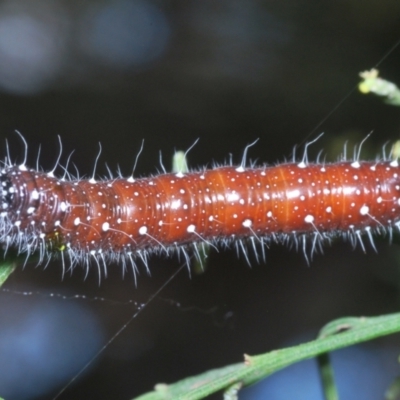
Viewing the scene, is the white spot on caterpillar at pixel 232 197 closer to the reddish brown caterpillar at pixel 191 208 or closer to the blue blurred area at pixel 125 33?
the reddish brown caterpillar at pixel 191 208

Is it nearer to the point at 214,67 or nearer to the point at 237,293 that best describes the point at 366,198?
the point at 237,293

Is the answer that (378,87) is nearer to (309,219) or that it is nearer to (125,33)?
(309,219)

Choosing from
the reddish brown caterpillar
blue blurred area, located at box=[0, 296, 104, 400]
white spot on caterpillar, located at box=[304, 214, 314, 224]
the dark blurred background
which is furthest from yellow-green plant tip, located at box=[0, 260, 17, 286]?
blue blurred area, located at box=[0, 296, 104, 400]

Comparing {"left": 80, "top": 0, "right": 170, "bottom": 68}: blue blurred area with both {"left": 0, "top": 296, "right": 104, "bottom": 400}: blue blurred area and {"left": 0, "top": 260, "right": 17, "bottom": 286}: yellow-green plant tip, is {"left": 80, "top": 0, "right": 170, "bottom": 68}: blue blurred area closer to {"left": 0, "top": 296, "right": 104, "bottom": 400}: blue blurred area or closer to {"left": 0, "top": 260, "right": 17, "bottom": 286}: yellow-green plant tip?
{"left": 0, "top": 296, "right": 104, "bottom": 400}: blue blurred area

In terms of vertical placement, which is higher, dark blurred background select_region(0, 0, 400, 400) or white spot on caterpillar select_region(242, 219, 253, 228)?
dark blurred background select_region(0, 0, 400, 400)

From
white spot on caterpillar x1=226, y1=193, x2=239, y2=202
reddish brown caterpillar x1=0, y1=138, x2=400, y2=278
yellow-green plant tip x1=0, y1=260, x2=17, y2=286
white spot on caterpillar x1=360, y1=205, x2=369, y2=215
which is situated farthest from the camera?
white spot on caterpillar x1=360, y1=205, x2=369, y2=215

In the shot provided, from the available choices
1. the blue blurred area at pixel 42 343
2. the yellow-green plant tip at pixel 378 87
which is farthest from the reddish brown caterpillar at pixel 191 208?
the blue blurred area at pixel 42 343

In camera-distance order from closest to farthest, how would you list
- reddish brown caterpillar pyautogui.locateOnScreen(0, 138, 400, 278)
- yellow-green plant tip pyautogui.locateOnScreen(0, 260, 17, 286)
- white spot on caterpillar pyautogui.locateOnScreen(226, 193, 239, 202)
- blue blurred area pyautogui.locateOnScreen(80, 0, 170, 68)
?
reddish brown caterpillar pyautogui.locateOnScreen(0, 138, 400, 278)
yellow-green plant tip pyautogui.locateOnScreen(0, 260, 17, 286)
white spot on caterpillar pyautogui.locateOnScreen(226, 193, 239, 202)
blue blurred area pyautogui.locateOnScreen(80, 0, 170, 68)
